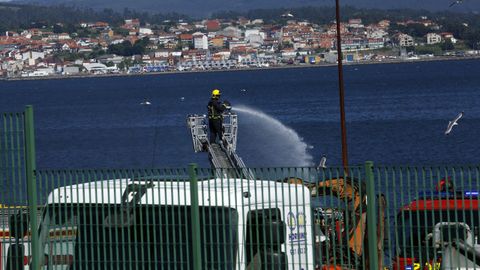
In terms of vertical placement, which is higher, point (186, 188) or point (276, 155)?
point (186, 188)

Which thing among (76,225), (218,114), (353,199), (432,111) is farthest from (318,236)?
(432,111)

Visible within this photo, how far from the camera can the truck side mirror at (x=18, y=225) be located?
1105 cm

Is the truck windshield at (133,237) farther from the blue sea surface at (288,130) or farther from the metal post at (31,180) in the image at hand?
the blue sea surface at (288,130)

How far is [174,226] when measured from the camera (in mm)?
10234

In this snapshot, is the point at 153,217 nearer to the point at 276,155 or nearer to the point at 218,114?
the point at 218,114

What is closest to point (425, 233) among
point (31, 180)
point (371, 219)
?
point (371, 219)

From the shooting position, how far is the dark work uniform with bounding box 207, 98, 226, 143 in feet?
85.5

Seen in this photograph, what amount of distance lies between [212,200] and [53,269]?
1.80m

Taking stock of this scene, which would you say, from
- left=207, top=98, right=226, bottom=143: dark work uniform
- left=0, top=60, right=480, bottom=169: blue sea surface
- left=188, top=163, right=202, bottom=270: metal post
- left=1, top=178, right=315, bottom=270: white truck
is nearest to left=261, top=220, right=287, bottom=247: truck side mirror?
left=1, top=178, right=315, bottom=270: white truck

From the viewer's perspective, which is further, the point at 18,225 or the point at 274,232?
the point at 18,225

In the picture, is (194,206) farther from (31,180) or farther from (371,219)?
(31,180)

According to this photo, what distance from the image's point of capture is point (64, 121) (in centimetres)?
10756

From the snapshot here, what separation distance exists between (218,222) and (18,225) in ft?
6.90

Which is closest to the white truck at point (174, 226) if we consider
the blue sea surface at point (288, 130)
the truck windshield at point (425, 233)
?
the truck windshield at point (425, 233)
